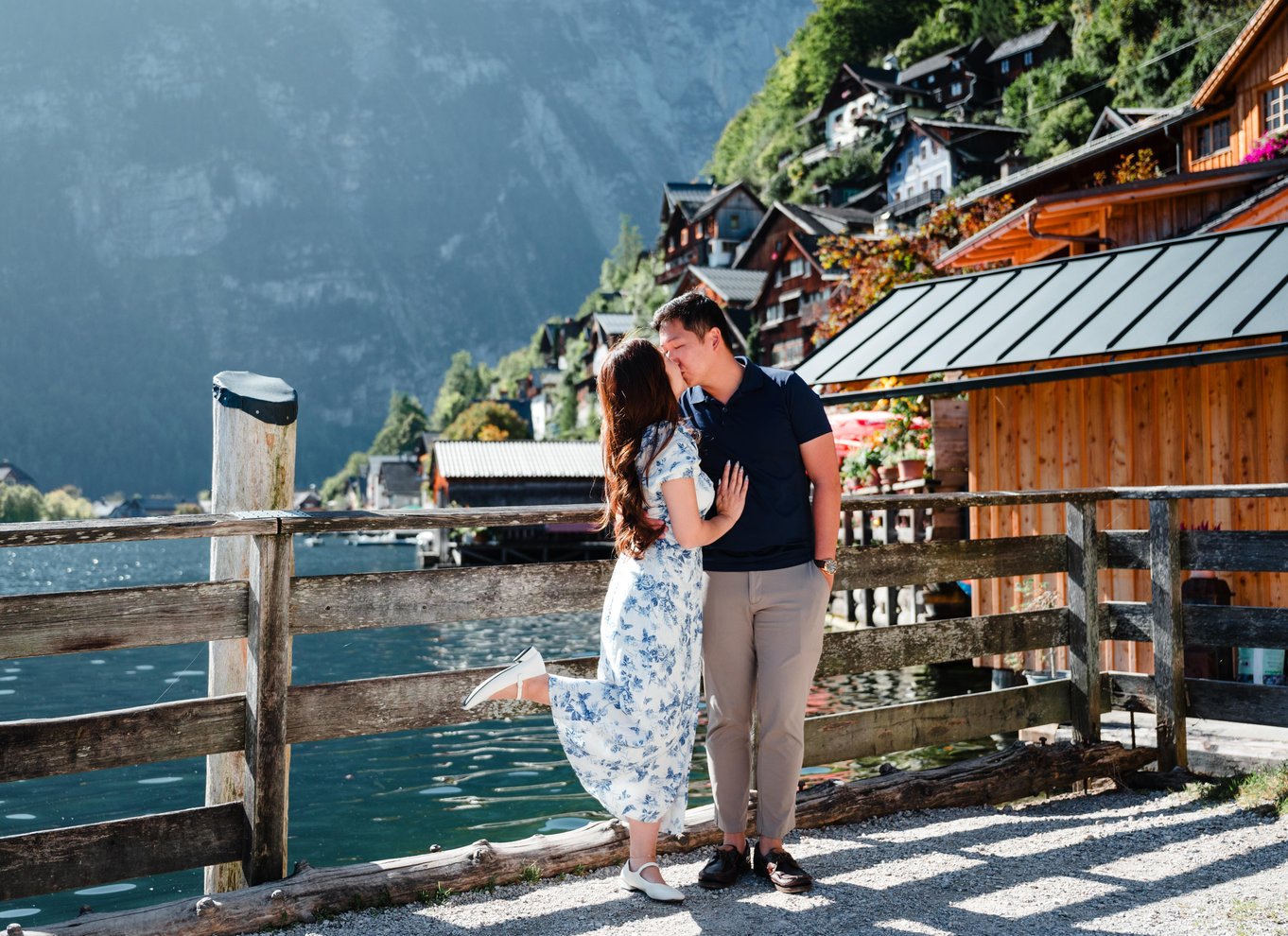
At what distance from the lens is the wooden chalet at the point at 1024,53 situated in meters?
72.1

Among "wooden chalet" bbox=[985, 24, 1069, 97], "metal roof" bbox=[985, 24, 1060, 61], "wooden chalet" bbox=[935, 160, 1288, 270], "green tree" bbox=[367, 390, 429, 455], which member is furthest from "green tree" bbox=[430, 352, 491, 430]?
"wooden chalet" bbox=[935, 160, 1288, 270]

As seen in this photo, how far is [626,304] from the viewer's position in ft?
307

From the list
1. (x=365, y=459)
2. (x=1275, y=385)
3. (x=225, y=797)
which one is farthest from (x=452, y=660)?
(x=365, y=459)

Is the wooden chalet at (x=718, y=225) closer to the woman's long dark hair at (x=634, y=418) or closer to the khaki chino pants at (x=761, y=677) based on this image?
the khaki chino pants at (x=761, y=677)

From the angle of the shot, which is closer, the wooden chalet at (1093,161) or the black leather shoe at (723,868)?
the black leather shoe at (723,868)

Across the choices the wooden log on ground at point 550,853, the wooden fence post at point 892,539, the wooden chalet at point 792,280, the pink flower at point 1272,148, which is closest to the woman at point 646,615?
the wooden log on ground at point 550,853

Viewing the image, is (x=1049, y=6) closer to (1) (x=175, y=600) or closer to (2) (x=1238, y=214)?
(2) (x=1238, y=214)

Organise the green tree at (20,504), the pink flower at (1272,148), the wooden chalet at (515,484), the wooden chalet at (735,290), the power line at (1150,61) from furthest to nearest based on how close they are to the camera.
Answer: the green tree at (20,504) → the wooden chalet at (735,290) → the wooden chalet at (515,484) → the power line at (1150,61) → the pink flower at (1272,148)

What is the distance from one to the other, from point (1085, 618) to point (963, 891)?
250 cm

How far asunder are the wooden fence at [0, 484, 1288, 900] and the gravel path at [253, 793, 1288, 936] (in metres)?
0.60

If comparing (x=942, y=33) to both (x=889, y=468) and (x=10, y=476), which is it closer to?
(x=889, y=468)

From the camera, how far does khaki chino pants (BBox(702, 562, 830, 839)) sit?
4809mm

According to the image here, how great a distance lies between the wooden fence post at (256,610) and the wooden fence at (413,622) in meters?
0.01

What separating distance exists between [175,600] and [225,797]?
3.61ft
